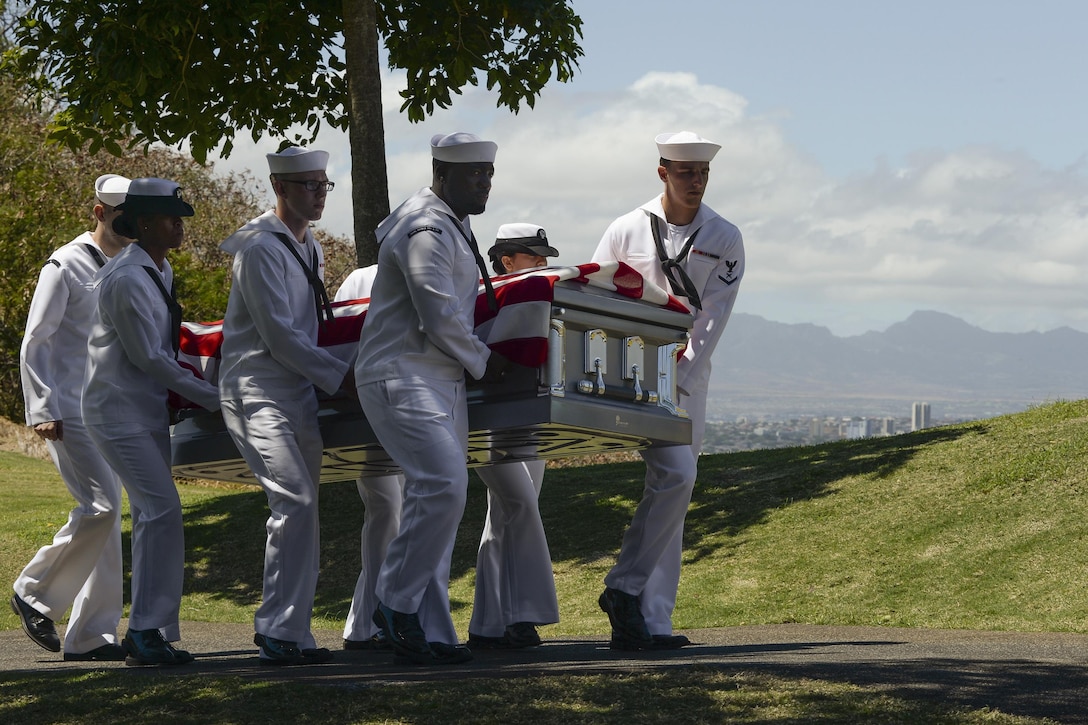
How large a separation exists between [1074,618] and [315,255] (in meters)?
5.32

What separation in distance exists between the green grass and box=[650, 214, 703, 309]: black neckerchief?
2.45 metres

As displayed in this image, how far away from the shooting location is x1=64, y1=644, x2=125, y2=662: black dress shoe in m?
7.62

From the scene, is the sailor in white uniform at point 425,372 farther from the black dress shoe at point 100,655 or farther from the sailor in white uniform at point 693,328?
the black dress shoe at point 100,655

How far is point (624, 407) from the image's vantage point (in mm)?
6621

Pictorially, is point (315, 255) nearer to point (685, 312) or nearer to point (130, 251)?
point (130, 251)

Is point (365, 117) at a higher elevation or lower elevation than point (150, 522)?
higher

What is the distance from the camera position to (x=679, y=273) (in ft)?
24.8

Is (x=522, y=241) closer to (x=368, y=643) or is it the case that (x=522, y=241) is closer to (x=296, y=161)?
(x=296, y=161)

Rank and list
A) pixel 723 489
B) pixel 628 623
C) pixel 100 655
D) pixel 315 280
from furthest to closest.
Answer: pixel 723 489 < pixel 100 655 < pixel 628 623 < pixel 315 280

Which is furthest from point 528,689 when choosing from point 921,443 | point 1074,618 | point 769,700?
point 921,443

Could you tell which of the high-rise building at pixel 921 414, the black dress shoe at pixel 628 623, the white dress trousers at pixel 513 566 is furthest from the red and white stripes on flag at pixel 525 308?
the high-rise building at pixel 921 414

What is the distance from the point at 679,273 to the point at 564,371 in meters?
1.43

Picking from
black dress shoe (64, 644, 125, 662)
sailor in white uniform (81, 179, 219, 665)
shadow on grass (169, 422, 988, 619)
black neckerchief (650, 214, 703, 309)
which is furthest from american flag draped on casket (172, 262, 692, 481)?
shadow on grass (169, 422, 988, 619)

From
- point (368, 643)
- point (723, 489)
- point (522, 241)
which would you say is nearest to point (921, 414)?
point (723, 489)
